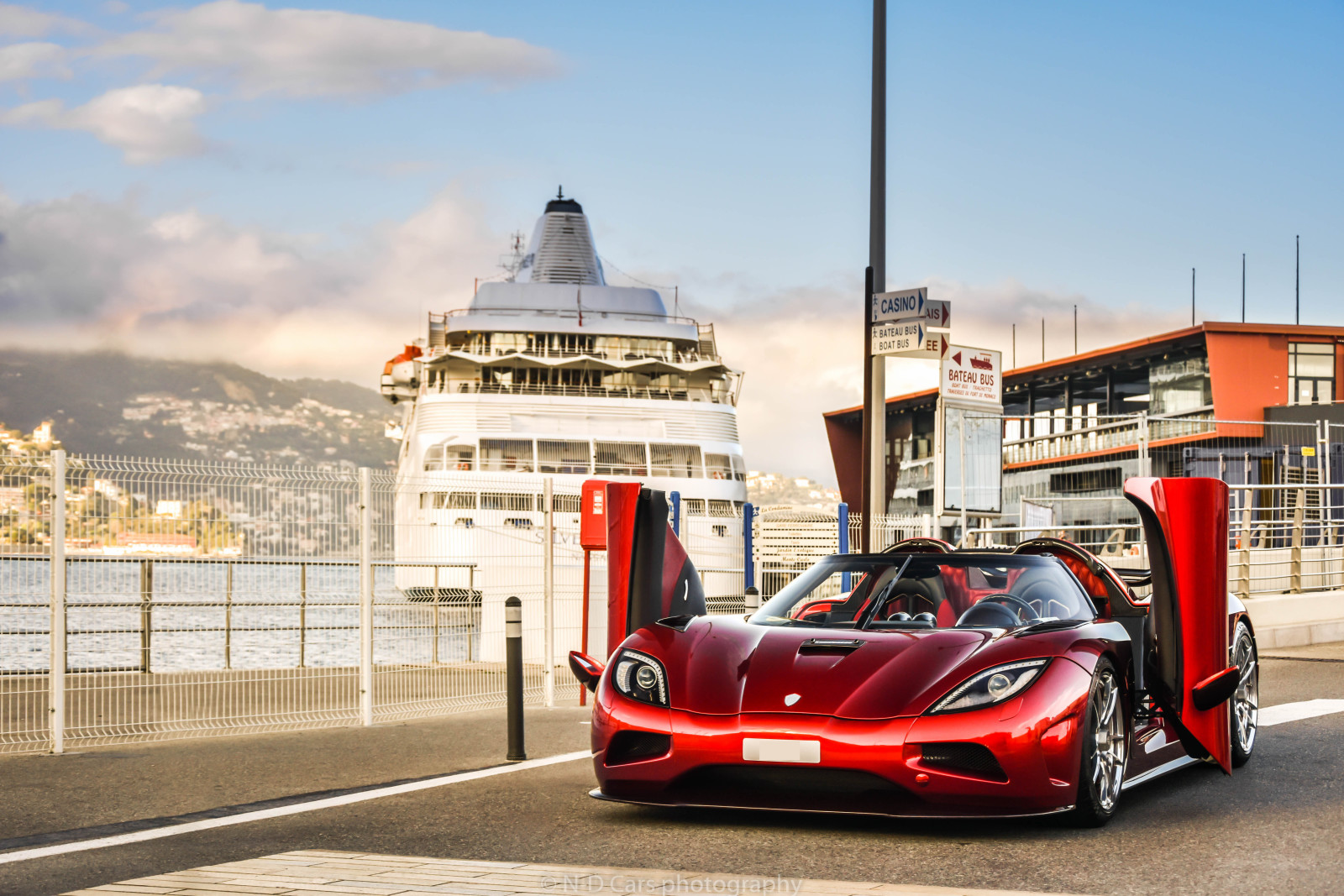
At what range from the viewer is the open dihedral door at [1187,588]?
6379 millimetres

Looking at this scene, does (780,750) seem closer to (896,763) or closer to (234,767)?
(896,763)

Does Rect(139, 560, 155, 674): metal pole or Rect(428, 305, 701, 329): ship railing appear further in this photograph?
Rect(428, 305, 701, 329): ship railing

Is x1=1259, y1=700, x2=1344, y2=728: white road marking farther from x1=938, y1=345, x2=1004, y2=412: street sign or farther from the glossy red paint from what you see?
x1=938, y1=345, x2=1004, y2=412: street sign

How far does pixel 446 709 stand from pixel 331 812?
16.4 ft

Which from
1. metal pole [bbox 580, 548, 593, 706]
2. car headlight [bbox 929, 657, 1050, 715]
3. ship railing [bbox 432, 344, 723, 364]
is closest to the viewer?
car headlight [bbox 929, 657, 1050, 715]

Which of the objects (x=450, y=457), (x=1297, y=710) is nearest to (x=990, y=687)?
(x=1297, y=710)

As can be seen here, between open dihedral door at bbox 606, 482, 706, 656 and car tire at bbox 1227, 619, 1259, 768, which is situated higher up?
open dihedral door at bbox 606, 482, 706, 656

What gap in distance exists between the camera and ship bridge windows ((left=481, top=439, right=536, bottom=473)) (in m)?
39.8

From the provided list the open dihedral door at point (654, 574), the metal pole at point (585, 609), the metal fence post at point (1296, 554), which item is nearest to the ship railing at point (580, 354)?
the metal fence post at point (1296, 554)

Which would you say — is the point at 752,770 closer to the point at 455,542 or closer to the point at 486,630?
the point at 455,542

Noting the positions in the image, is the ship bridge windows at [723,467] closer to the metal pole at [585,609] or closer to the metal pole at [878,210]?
the metal pole at [878,210]

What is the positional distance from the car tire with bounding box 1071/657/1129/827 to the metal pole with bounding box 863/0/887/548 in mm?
7249

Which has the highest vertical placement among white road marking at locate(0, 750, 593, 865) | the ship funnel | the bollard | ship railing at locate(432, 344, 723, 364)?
the ship funnel

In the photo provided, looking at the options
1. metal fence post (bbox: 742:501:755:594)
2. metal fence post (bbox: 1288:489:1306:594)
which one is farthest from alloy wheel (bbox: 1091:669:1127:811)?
metal fence post (bbox: 1288:489:1306:594)
